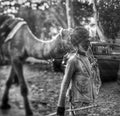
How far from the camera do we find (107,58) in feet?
9.41

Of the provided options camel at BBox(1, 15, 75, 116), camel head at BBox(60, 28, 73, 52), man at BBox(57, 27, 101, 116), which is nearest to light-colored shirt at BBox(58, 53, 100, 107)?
man at BBox(57, 27, 101, 116)

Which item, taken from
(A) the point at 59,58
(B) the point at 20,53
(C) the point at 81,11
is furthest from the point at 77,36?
(C) the point at 81,11

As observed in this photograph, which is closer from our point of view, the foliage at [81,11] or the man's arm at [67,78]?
the man's arm at [67,78]

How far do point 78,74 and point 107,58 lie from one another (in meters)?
0.57

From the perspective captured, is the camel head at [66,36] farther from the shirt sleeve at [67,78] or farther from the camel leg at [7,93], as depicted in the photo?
the camel leg at [7,93]

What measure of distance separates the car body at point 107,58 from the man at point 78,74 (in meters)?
0.35

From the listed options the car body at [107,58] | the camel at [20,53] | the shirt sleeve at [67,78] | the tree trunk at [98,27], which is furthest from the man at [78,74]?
the tree trunk at [98,27]

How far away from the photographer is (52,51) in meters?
2.36

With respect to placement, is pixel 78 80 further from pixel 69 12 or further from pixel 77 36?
pixel 69 12

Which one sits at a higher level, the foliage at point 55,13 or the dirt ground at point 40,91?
the foliage at point 55,13

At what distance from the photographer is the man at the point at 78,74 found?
7.56 ft

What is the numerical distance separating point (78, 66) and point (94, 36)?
0.58 m

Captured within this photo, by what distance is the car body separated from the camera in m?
2.83

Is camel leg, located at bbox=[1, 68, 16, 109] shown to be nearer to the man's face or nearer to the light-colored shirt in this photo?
the light-colored shirt
